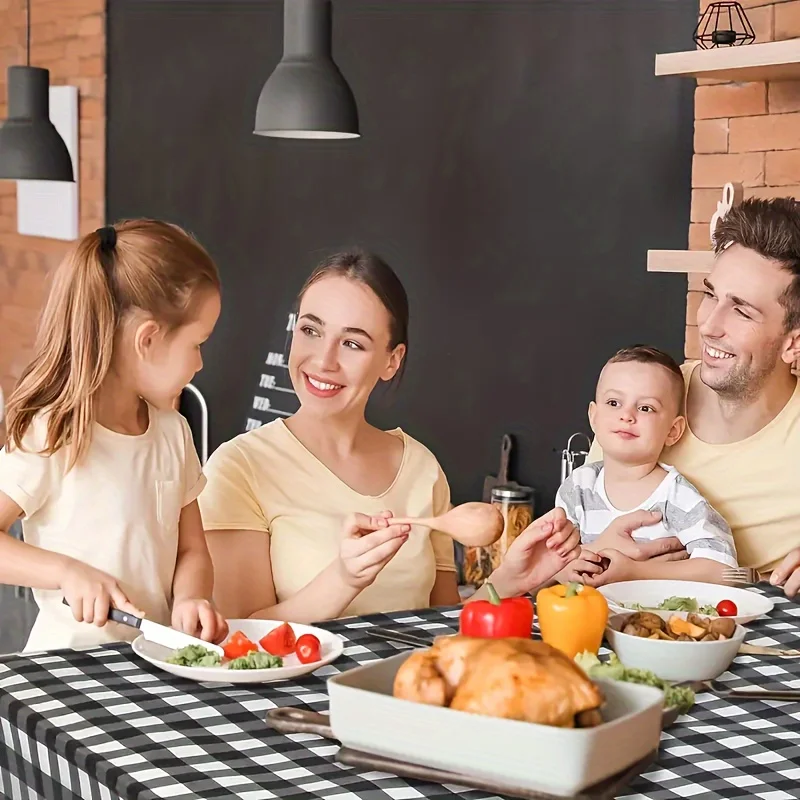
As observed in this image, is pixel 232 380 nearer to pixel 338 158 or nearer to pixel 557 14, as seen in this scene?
pixel 338 158

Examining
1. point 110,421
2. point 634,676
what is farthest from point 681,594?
point 110,421

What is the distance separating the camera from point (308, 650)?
167 cm

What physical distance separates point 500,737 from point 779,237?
169 centimetres

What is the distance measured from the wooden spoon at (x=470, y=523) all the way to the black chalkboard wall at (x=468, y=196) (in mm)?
2024

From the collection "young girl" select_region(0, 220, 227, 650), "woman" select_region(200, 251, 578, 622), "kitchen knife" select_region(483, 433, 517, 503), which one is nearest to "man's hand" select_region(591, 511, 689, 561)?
"woman" select_region(200, 251, 578, 622)

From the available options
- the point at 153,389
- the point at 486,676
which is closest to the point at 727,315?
the point at 153,389

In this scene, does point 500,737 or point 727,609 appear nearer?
point 500,737

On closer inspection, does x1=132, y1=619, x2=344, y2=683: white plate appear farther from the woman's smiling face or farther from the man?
the man

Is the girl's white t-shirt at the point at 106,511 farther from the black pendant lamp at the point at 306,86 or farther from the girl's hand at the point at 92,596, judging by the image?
the black pendant lamp at the point at 306,86

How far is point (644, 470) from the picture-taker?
2.59 m

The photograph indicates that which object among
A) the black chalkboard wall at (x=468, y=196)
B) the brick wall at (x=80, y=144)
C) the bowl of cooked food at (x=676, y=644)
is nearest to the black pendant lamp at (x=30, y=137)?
the black chalkboard wall at (x=468, y=196)

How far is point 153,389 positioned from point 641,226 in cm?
211

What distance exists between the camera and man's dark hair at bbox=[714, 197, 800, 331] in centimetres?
263

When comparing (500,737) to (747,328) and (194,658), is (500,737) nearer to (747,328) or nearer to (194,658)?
(194,658)
